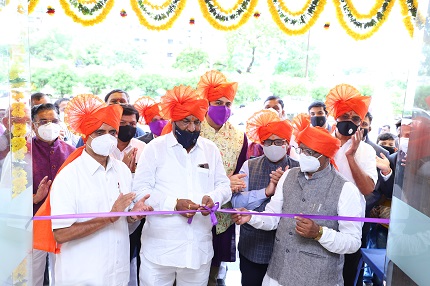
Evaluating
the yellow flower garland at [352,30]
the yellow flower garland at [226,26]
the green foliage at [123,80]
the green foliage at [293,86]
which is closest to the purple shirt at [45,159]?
the yellow flower garland at [226,26]

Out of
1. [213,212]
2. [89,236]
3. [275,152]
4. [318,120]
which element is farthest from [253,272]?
[318,120]

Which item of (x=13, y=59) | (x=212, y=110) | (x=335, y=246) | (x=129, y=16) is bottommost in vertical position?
(x=335, y=246)

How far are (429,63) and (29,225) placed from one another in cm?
211

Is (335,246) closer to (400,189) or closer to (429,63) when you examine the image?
(400,189)

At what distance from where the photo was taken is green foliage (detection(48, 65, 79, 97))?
899 centimetres

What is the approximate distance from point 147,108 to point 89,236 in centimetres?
228

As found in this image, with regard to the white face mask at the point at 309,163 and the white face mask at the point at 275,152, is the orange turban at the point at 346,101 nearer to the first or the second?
the white face mask at the point at 275,152

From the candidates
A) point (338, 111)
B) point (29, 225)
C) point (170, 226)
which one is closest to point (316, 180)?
point (170, 226)

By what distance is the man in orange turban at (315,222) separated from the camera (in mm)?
2582

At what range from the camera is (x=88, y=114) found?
2775mm

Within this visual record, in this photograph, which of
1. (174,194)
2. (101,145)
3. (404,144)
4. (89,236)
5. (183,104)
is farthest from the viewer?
(183,104)

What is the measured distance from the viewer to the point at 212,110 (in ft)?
12.5

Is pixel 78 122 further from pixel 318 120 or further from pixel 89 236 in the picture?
pixel 318 120

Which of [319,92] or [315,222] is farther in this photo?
[319,92]
